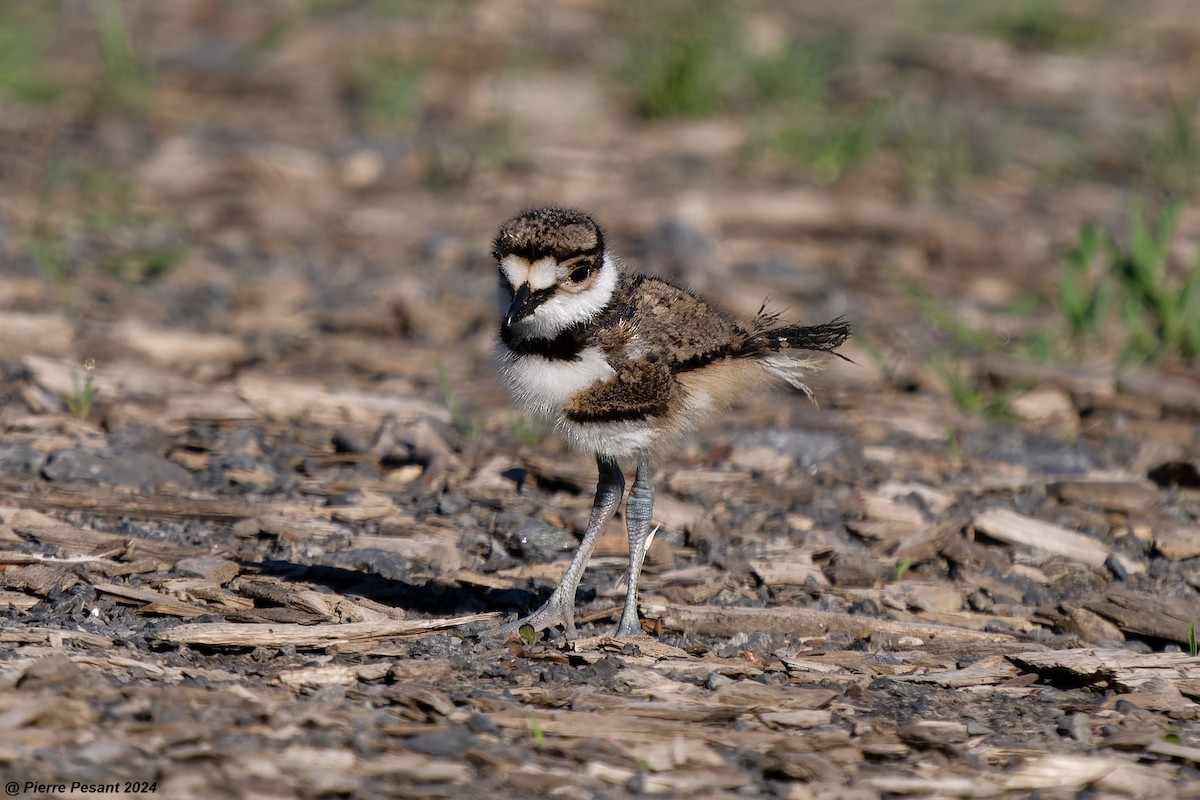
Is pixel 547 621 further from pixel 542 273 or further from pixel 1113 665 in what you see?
pixel 1113 665

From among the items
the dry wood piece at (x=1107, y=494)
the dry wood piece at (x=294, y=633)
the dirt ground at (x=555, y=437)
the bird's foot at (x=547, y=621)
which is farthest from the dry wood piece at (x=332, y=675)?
the dry wood piece at (x=1107, y=494)

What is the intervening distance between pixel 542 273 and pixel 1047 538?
7.26 feet

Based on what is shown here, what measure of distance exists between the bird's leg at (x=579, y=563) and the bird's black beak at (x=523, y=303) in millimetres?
564

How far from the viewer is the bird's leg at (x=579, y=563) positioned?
14.1 feet

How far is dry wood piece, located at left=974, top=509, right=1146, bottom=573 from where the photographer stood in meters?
5.14

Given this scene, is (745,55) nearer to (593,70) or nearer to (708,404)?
(593,70)

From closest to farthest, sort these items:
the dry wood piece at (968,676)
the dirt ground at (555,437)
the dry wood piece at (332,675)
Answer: the dirt ground at (555,437)
the dry wood piece at (332,675)
the dry wood piece at (968,676)

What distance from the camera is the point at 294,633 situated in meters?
4.05

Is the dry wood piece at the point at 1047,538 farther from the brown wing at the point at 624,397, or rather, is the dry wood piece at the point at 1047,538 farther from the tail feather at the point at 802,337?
the brown wing at the point at 624,397

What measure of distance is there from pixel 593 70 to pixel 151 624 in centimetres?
781

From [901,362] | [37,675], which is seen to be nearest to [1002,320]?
[901,362]

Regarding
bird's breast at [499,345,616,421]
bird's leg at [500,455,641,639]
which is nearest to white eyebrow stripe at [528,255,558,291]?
bird's breast at [499,345,616,421]

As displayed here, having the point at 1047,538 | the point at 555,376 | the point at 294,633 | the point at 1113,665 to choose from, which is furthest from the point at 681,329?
the point at 1047,538

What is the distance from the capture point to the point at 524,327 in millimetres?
4348
